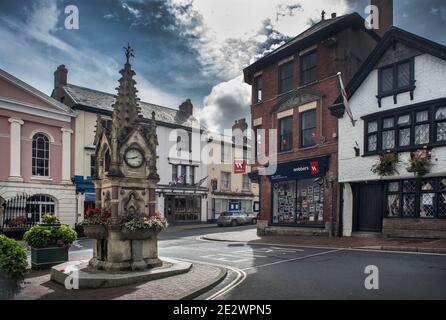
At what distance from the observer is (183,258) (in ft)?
41.5

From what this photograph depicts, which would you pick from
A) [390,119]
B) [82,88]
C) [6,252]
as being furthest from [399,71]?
[82,88]

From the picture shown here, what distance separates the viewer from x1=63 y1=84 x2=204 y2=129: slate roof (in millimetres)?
29400

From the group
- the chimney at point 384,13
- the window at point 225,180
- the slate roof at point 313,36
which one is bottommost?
the window at point 225,180

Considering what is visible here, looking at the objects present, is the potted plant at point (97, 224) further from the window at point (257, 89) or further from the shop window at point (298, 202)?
the window at point (257, 89)

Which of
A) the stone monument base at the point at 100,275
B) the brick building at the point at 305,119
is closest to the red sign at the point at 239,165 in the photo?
the brick building at the point at 305,119

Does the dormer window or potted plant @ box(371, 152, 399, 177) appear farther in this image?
the dormer window

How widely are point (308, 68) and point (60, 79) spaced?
21300 millimetres

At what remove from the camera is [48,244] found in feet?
34.3

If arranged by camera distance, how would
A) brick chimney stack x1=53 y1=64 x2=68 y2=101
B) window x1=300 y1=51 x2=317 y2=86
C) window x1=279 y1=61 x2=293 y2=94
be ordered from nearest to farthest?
window x1=300 y1=51 x2=317 y2=86 < window x1=279 y1=61 x2=293 y2=94 < brick chimney stack x1=53 y1=64 x2=68 y2=101

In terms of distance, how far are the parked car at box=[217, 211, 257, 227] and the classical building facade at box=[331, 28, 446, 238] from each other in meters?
15.3

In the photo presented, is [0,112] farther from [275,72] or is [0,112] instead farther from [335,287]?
[335,287]

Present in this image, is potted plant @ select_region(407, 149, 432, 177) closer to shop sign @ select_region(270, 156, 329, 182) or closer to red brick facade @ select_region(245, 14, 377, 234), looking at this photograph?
red brick facade @ select_region(245, 14, 377, 234)

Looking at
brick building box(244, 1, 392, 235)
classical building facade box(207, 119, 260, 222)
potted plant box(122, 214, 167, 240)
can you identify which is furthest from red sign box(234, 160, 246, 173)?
potted plant box(122, 214, 167, 240)

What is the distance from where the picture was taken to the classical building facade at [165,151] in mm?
28578
